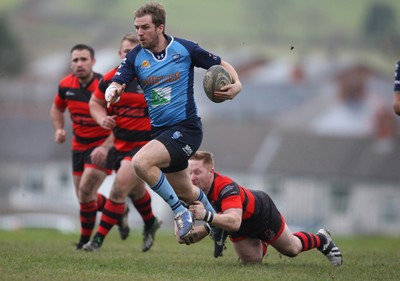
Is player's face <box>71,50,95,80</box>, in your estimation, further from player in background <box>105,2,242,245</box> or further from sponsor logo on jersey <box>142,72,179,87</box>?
sponsor logo on jersey <box>142,72,179,87</box>

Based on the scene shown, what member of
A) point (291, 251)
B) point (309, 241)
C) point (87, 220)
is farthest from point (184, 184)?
point (87, 220)

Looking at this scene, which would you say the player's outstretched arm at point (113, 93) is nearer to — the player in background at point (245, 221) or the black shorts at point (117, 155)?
the player in background at point (245, 221)

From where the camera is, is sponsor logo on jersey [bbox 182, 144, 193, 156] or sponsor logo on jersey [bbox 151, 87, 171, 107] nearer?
sponsor logo on jersey [bbox 182, 144, 193, 156]

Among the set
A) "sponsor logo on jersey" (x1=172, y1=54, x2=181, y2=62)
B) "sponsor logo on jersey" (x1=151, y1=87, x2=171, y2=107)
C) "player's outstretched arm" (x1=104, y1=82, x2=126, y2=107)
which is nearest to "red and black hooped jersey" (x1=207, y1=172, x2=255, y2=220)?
"sponsor logo on jersey" (x1=151, y1=87, x2=171, y2=107)

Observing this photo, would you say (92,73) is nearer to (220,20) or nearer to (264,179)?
(264,179)

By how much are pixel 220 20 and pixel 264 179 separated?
64.0 meters

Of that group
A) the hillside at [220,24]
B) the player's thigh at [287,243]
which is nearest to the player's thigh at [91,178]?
the player's thigh at [287,243]

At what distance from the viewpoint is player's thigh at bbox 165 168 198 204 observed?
1019 cm

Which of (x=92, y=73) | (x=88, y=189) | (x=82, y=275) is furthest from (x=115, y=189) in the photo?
(x=82, y=275)

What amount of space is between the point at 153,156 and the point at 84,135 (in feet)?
12.2

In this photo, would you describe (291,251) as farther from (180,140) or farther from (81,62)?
(81,62)

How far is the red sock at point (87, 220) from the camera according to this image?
42.4ft

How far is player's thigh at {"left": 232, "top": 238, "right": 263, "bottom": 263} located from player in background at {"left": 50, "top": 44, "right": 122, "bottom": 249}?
276 centimetres

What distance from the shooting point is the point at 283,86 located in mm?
98062
